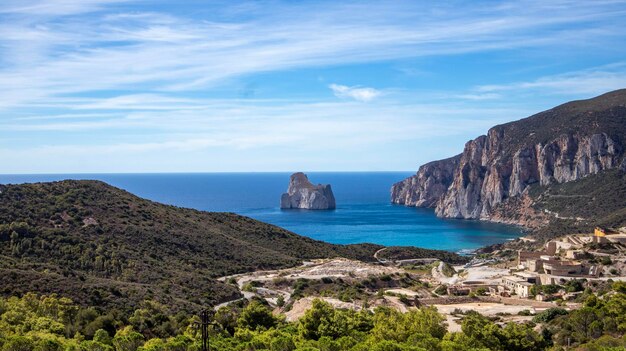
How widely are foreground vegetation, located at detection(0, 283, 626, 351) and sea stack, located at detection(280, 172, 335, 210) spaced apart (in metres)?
158

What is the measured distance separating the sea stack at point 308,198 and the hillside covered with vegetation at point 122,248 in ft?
358

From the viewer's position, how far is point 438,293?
168 ft

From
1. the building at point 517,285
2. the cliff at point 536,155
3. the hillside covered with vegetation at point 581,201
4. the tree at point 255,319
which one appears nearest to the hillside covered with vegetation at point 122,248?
the tree at point 255,319

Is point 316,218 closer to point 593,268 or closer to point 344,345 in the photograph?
point 593,268

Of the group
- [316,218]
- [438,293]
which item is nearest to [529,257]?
[438,293]

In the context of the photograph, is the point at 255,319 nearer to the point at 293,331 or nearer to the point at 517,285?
the point at 293,331

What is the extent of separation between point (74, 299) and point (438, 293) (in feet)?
90.7

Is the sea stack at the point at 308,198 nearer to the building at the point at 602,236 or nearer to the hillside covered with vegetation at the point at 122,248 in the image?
the hillside covered with vegetation at the point at 122,248

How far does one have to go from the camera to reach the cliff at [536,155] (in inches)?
5910

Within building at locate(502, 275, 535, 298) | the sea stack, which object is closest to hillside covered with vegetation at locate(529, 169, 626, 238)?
the sea stack

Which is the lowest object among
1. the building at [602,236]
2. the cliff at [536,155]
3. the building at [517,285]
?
the building at [517,285]

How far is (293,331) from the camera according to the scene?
106 ft

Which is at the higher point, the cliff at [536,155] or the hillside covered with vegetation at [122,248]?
the cliff at [536,155]

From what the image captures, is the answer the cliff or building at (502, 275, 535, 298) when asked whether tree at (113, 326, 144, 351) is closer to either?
building at (502, 275, 535, 298)
